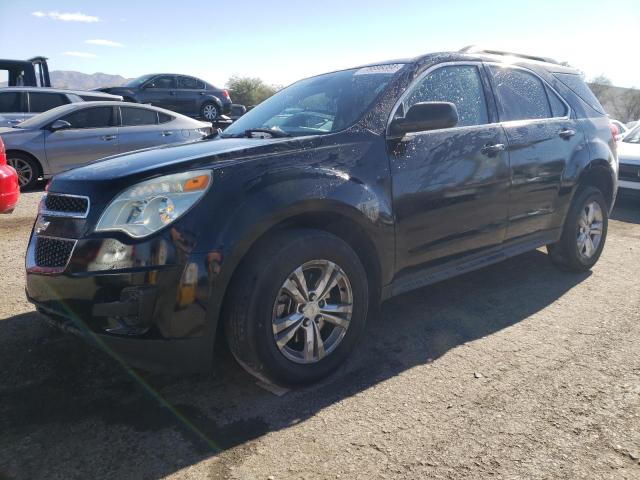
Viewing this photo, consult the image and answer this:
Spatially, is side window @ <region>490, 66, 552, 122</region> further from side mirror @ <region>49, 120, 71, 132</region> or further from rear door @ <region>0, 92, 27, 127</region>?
rear door @ <region>0, 92, 27, 127</region>

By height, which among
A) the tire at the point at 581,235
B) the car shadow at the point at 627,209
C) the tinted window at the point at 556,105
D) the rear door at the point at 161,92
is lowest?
the car shadow at the point at 627,209

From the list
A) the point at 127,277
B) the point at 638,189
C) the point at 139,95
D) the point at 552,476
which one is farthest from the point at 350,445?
the point at 139,95

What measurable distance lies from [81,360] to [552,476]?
8.34 feet

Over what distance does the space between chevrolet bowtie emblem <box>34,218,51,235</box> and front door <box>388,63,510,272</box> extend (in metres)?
1.93

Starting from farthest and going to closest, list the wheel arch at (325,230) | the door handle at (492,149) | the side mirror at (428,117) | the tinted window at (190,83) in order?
the tinted window at (190,83)
the door handle at (492,149)
the side mirror at (428,117)
the wheel arch at (325,230)

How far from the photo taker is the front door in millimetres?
3125

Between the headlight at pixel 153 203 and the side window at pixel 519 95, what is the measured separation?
99.3 inches

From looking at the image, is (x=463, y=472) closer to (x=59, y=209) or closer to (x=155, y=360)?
(x=155, y=360)

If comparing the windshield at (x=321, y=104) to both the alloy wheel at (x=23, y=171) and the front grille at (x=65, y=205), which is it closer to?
the front grille at (x=65, y=205)

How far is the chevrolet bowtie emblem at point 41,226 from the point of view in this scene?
8.72 feet

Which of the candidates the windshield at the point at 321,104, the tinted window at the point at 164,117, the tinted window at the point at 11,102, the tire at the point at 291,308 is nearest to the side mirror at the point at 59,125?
the tinted window at the point at 164,117

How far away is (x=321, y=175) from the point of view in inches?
107

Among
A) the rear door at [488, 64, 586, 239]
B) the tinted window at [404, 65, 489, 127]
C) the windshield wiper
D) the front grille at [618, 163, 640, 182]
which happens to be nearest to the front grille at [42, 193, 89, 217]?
the windshield wiper

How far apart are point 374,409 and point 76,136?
7773 millimetres
